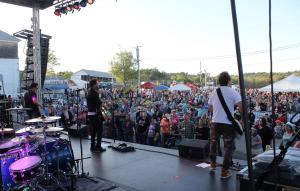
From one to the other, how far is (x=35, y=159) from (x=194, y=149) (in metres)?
2.86

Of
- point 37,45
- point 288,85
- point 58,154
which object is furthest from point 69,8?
point 288,85

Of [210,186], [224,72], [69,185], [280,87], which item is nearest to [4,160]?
[69,185]

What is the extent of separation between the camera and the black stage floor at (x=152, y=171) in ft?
13.3

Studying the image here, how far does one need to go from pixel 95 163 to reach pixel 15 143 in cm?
170

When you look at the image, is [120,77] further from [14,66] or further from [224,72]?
[224,72]

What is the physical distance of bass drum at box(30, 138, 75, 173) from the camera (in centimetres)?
427

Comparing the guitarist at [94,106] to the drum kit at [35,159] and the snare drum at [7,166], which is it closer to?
the drum kit at [35,159]

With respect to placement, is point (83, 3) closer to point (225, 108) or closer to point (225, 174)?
point (225, 108)

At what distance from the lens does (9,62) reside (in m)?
34.4

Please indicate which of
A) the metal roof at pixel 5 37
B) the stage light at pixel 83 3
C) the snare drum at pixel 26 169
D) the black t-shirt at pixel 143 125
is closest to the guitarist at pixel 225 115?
the snare drum at pixel 26 169

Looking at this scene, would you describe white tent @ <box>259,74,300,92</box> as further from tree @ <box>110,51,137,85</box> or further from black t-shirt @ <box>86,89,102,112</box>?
tree @ <box>110,51,137,85</box>

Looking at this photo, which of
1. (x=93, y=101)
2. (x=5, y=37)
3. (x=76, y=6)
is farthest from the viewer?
(x=5, y=37)

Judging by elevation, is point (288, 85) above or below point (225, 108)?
above

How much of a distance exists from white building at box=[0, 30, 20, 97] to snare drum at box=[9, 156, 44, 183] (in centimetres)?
3218
